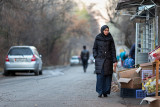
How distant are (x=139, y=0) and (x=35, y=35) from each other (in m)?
23.2

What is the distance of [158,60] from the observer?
770cm

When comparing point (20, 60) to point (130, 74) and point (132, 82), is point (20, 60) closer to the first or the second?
point (130, 74)

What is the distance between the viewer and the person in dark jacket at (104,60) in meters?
9.88

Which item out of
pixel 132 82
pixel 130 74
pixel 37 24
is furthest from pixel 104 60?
pixel 37 24

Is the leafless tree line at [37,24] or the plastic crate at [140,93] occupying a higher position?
the leafless tree line at [37,24]

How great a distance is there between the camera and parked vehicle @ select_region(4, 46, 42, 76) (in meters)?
20.0

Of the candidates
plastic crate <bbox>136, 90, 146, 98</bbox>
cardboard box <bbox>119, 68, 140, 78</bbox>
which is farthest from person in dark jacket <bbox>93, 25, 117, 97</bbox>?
plastic crate <bbox>136, 90, 146, 98</bbox>

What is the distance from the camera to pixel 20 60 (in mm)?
20188

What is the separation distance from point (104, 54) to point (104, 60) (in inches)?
6.9

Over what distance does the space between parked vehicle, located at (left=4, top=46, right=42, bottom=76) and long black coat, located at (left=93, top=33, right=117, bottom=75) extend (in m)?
10.7

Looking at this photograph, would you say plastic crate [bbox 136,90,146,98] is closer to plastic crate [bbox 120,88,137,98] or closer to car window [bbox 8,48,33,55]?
plastic crate [bbox 120,88,137,98]

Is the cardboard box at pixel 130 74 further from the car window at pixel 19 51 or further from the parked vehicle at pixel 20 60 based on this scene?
the car window at pixel 19 51

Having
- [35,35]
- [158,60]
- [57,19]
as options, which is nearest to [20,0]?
[35,35]

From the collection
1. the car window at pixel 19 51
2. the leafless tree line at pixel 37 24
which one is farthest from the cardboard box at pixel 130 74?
the leafless tree line at pixel 37 24
